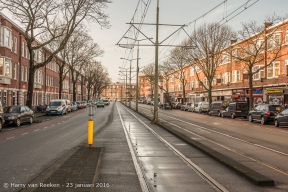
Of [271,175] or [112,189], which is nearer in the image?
[112,189]

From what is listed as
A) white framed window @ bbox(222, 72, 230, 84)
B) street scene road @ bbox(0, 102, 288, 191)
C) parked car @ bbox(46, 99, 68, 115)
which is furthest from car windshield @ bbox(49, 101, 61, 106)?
street scene road @ bbox(0, 102, 288, 191)

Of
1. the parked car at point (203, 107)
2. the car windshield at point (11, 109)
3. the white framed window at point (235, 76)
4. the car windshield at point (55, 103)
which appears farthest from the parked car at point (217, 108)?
the car windshield at point (11, 109)

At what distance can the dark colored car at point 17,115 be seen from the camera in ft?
75.8

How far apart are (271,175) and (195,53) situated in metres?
37.9

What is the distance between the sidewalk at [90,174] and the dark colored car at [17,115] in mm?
14192

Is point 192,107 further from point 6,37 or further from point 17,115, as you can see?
point 17,115

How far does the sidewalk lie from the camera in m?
6.48

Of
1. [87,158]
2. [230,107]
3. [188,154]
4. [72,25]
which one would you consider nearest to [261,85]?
[230,107]

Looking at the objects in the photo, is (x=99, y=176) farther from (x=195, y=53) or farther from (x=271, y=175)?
(x=195, y=53)

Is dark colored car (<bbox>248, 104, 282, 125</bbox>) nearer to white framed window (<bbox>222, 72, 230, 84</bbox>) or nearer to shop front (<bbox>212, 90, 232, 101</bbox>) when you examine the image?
shop front (<bbox>212, 90, 232, 101</bbox>)

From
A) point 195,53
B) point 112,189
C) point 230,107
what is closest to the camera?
point 112,189

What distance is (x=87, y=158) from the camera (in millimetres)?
9414

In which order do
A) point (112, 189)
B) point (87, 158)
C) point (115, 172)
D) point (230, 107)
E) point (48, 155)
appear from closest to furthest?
point (112, 189) → point (115, 172) → point (87, 158) → point (48, 155) → point (230, 107)

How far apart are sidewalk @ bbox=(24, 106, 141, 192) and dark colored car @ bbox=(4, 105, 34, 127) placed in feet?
46.6
